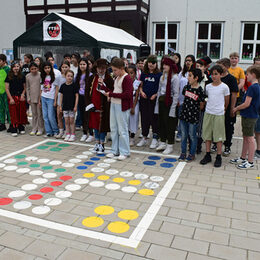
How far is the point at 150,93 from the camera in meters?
5.61

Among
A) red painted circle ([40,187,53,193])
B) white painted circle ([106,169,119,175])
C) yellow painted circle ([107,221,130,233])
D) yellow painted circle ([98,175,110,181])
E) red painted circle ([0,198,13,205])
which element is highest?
white painted circle ([106,169,119,175])

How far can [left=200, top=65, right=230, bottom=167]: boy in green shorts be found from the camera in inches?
187

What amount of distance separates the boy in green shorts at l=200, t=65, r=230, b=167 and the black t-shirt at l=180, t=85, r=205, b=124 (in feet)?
0.46

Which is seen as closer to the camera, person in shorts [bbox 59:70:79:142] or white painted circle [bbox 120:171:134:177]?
white painted circle [bbox 120:171:134:177]

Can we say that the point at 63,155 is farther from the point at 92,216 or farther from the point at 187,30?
the point at 187,30

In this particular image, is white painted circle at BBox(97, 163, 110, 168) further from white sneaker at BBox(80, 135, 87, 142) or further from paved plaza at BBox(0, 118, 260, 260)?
white sneaker at BBox(80, 135, 87, 142)

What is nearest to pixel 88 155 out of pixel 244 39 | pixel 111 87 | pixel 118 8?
pixel 111 87

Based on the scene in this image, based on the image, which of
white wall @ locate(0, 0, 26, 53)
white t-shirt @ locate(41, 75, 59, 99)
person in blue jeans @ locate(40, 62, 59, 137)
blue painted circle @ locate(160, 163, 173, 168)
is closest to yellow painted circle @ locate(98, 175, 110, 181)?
blue painted circle @ locate(160, 163, 173, 168)

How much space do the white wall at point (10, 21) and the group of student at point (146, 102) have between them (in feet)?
38.7

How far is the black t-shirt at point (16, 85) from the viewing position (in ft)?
21.7

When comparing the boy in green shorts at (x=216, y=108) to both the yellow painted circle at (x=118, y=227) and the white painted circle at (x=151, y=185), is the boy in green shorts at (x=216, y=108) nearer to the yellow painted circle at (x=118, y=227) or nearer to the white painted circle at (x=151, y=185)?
the white painted circle at (x=151, y=185)

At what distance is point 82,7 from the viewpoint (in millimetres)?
15234

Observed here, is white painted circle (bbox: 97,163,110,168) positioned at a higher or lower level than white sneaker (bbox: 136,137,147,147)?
lower

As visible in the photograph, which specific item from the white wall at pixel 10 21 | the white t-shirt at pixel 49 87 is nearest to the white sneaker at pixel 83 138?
the white t-shirt at pixel 49 87
